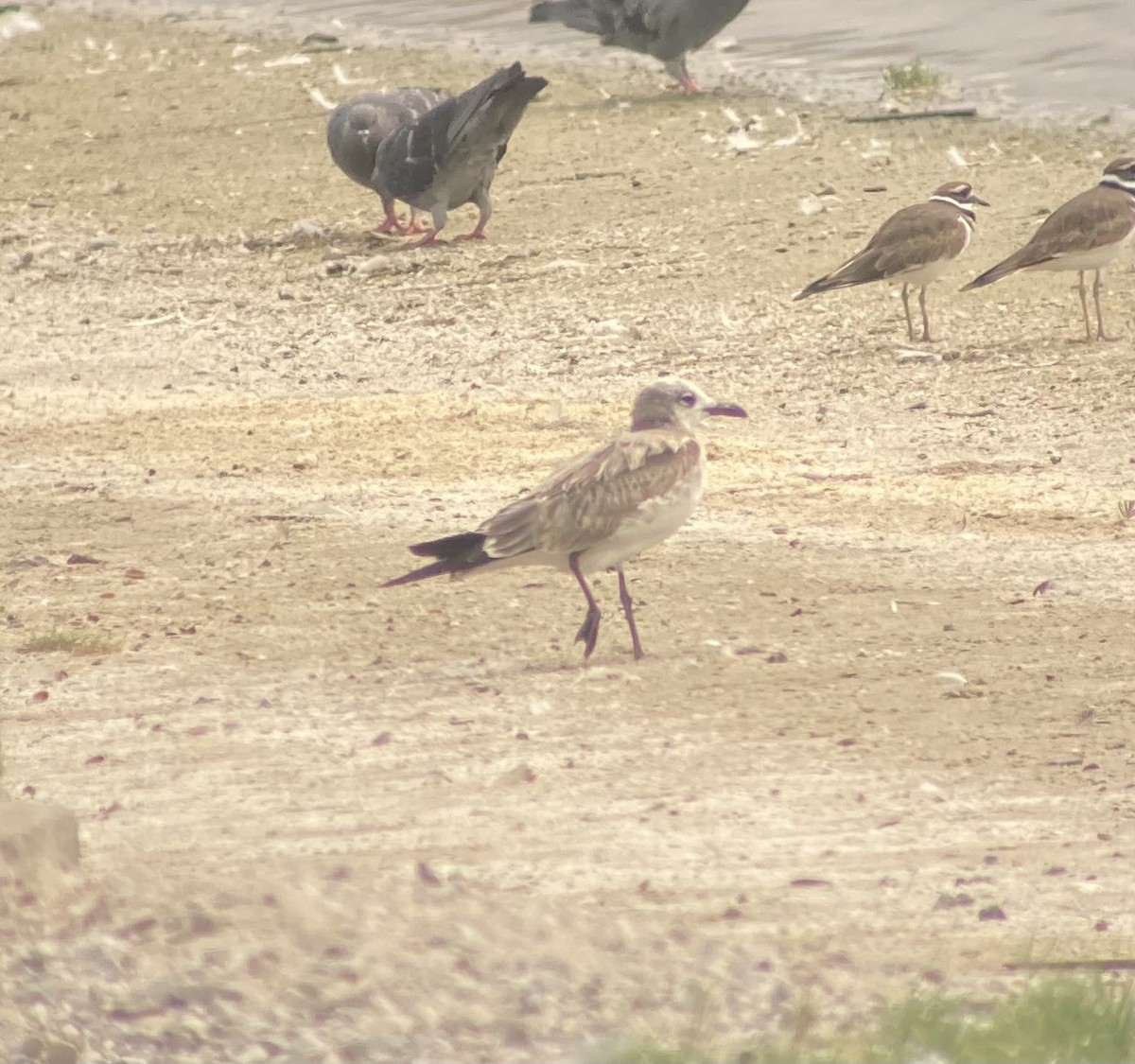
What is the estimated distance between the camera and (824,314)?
12.2 metres

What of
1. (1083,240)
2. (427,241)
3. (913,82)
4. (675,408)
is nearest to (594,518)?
(675,408)

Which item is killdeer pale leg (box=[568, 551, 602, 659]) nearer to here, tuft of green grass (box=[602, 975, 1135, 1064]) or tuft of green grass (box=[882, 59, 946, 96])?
tuft of green grass (box=[602, 975, 1135, 1064])

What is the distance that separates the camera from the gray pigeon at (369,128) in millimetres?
14453

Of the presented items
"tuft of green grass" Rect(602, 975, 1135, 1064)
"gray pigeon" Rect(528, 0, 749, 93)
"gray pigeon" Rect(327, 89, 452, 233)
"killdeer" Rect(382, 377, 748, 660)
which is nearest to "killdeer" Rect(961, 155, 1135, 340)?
"gray pigeon" Rect(327, 89, 452, 233)

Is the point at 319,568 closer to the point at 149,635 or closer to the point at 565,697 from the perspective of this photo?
the point at 149,635

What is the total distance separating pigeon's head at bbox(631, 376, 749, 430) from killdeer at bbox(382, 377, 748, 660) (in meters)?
0.22

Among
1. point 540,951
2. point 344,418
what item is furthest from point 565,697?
point 344,418

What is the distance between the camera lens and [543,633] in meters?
7.50

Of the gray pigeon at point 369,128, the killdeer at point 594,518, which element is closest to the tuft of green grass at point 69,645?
the killdeer at point 594,518

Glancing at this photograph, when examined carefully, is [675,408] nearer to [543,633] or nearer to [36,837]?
[543,633]

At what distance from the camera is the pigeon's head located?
7590 mm

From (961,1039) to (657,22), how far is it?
49.7 ft

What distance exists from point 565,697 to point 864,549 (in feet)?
6.14

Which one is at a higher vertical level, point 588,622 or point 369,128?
point 369,128
